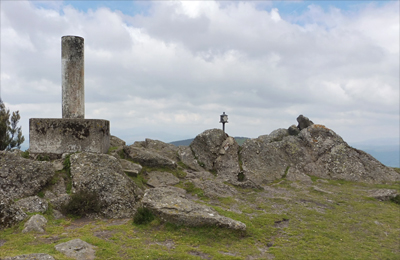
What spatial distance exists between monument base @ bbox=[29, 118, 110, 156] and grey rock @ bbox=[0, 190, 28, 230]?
19.3ft

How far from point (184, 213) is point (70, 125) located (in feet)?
29.5

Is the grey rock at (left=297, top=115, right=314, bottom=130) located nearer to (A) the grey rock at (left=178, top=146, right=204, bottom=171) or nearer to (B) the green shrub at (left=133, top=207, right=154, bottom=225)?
(A) the grey rock at (left=178, top=146, right=204, bottom=171)

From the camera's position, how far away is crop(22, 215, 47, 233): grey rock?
32.5ft

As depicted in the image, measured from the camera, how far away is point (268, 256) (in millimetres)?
9188

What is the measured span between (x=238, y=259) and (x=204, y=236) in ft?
6.18

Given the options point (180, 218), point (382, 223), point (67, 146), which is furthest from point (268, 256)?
point (67, 146)

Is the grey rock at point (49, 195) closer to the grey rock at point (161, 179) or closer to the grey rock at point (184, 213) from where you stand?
the grey rock at point (184, 213)

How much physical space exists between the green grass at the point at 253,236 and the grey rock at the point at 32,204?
40 cm

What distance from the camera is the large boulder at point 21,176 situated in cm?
1273

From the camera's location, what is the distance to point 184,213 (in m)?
10.8

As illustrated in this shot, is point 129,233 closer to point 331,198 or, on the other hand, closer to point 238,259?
point 238,259

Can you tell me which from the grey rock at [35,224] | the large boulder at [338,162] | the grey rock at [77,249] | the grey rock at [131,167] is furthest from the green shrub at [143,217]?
the large boulder at [338,162]

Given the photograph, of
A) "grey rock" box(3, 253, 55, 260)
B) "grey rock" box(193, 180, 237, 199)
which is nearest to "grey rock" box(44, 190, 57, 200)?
"grey rock" box(3, 253, 55, 260)

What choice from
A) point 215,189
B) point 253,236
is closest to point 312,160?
point 215,189
